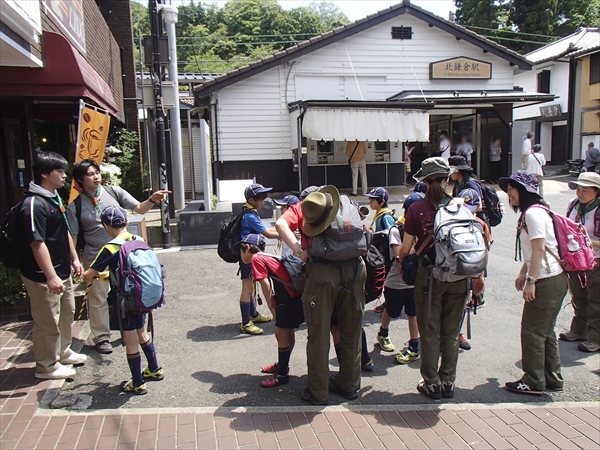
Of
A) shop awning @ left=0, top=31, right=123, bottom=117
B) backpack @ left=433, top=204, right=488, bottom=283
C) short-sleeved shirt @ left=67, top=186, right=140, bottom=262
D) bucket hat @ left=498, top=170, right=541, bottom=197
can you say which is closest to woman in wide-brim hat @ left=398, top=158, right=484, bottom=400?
backpack @ left=433, top=204, right=488, bottom=283

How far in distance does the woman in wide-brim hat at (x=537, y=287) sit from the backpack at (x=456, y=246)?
463 mm

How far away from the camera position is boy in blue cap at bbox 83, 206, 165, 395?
12.6ft

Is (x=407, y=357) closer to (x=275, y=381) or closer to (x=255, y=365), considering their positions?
(x=275, y=381)

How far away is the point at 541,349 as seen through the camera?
4.09m

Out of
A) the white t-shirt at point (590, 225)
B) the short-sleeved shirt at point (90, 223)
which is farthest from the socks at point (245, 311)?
the white t-shirt at point (590, 225)

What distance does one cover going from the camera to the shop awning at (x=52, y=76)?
6.60 meters

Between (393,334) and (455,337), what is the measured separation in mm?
1661

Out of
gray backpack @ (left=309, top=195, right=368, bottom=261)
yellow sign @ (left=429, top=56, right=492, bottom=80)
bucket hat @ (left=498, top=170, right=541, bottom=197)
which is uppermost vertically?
yellow sign @ (left=429, top=56, right=492, bottom=80)

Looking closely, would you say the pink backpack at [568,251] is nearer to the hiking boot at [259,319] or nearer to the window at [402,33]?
the hiking boot at [259,319]

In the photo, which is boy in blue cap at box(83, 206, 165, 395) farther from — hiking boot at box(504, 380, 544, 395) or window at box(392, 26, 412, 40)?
window at box(392, 26, 412, 40)

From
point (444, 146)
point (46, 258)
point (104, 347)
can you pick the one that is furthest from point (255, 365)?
point (444, 146)

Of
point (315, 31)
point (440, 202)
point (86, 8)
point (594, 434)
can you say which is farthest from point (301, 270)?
point (315, 31)

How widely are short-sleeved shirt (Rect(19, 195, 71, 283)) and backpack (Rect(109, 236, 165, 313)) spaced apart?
2.43ft

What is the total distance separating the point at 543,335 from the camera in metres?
4.06
